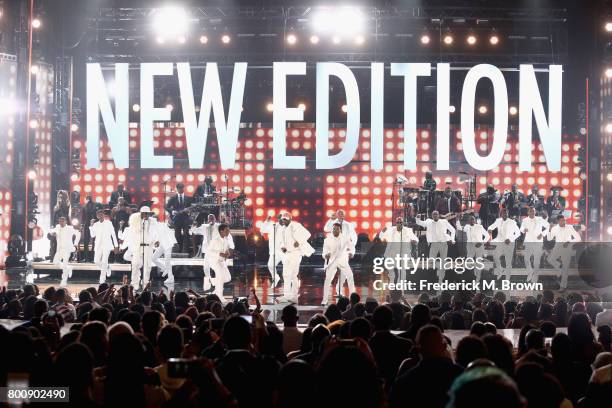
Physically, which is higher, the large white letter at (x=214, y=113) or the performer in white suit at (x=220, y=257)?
the large white letter at (x=214, y=113)

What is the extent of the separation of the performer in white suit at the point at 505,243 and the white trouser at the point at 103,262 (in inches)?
338

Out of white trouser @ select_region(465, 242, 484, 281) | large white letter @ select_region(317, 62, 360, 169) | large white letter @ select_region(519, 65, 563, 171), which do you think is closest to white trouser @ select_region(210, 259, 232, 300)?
large white letter @ select_region(317, 62, 360, 169)

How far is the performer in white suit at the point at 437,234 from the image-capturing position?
16.6 meters

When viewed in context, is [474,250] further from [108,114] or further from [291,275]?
[108,114]

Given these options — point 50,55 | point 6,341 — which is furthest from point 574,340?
point 50,55

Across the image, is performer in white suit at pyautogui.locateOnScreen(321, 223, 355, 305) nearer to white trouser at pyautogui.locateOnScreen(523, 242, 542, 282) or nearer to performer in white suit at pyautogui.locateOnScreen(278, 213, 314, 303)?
performer in white suit at pyautogui.locateOnScreen(278, 213, 314, 303)

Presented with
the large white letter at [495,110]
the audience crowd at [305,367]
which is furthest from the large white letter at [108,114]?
the audience crowd at [305,367]

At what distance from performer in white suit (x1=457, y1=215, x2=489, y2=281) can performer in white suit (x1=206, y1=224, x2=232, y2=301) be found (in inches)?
222

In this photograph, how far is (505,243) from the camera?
16.5m

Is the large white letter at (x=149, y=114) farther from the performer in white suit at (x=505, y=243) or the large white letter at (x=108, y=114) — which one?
the performer in white suit at (x=505, y=243)

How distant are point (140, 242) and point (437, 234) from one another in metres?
6.58

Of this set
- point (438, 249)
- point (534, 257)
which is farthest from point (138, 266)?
point (534, 257)

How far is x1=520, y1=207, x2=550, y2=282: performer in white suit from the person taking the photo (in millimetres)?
16086

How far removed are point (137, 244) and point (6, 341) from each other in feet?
39.0
